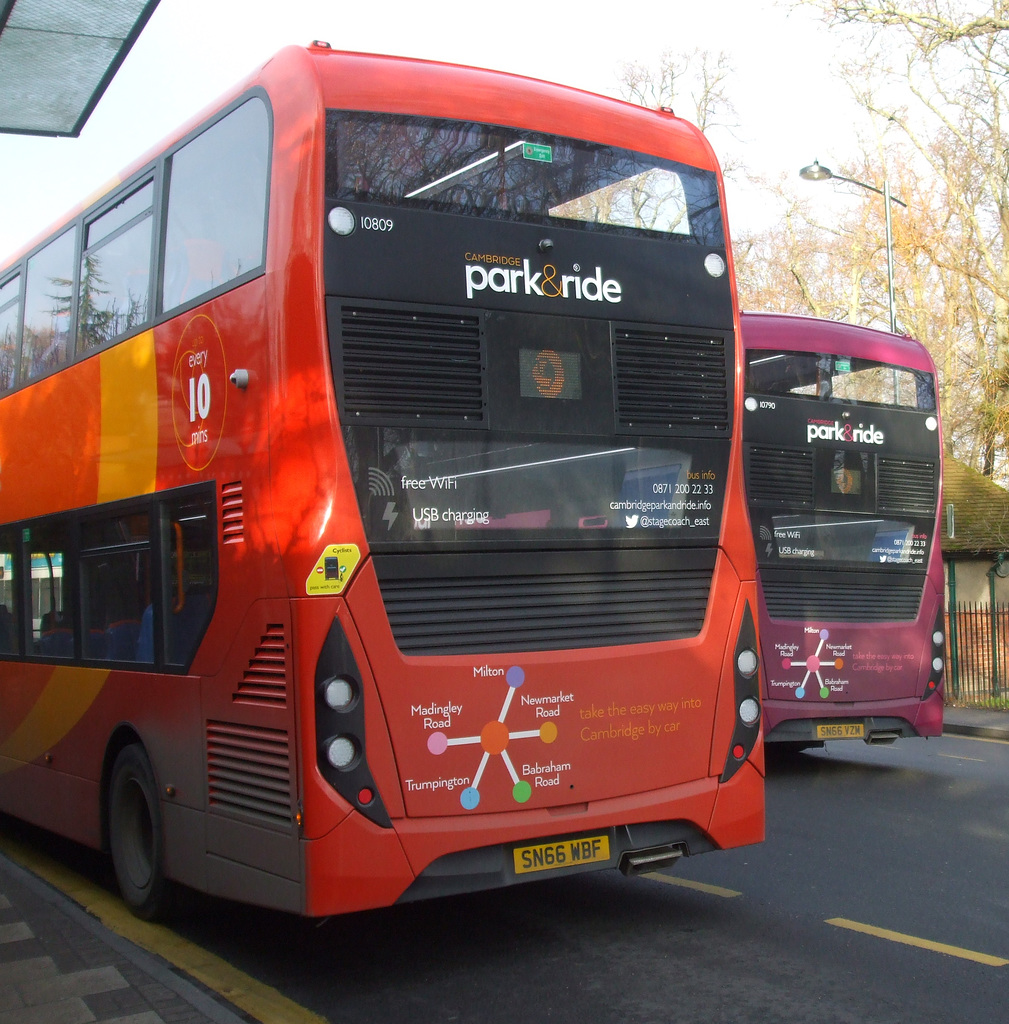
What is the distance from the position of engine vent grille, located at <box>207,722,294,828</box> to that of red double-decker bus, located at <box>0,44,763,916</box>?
0.06 feet

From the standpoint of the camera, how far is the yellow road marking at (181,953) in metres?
5.51

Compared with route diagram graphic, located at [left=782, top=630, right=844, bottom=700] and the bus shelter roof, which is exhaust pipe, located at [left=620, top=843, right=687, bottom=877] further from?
route diagram graphic, located at [left=782, top=630, right=844, bottom=700]

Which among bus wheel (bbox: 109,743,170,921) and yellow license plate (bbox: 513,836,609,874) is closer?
yellow license plate (bbox: 513,836,609,874)

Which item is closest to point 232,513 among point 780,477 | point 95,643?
point 95,643

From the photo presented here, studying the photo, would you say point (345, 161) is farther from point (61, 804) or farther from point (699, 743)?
point (61, 804)

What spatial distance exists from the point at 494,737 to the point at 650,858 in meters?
1.09

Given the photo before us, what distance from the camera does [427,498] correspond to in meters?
5.85

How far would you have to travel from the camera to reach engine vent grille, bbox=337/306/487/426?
5.72 m

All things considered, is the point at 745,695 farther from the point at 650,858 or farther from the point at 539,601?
the point at 539,601

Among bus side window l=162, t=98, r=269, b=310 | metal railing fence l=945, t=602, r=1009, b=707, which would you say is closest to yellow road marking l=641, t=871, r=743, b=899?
bus side window l=162, t=98, r=269, b=310

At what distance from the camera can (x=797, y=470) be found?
12.2 metres

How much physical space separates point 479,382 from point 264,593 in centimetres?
142

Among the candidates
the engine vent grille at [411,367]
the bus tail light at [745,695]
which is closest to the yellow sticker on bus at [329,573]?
the engine vent grille at [411,367]

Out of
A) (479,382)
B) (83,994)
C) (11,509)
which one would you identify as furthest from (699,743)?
(11,509)
